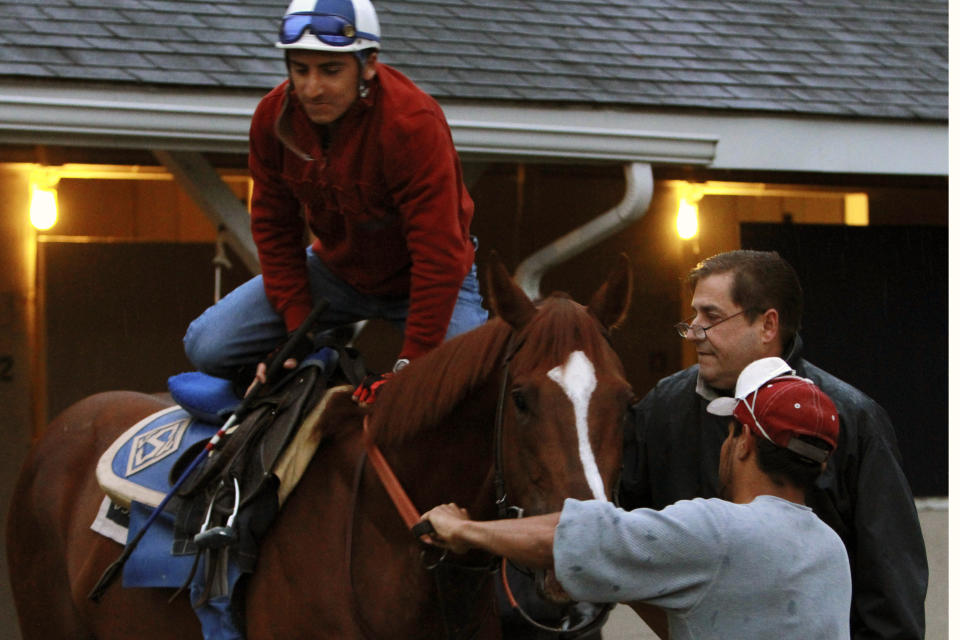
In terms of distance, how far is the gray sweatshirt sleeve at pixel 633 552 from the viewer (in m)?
1.95

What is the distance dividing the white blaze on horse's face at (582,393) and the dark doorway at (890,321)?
5234mm

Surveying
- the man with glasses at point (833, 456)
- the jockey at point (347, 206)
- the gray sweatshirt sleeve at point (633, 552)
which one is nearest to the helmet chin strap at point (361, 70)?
the jockey at point (347, 206)

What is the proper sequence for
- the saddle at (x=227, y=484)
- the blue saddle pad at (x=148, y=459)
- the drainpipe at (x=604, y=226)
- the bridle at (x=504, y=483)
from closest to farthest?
the bridle at (x=504, y=483) < the saddle at (x=227, y=484) < the blue saddle pad at (x=148, y=459) < the drainpipe at (x=604, y=226)

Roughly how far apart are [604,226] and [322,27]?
2.99 metres

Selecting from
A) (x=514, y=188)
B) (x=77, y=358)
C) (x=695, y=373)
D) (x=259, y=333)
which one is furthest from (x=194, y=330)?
(x=514, y=188)

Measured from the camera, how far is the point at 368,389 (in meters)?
2.96

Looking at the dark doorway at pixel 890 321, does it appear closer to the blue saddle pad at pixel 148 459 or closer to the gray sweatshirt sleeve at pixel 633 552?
the blue saddle pad at pixel 148 459

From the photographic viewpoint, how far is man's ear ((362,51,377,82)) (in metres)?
3.10

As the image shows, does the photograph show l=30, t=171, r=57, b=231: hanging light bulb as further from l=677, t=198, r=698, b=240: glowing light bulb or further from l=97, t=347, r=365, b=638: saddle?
l=677, t=198, r=698, b=240: glowing light bulb

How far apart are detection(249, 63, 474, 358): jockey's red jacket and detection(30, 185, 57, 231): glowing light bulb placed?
3.13 meters

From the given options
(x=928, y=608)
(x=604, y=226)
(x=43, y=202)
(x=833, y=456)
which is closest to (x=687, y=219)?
(x=604, y=226)

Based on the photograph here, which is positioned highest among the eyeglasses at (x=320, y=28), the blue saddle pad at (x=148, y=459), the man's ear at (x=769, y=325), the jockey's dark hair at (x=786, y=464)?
the eyeglasses at (x=320, y=28)

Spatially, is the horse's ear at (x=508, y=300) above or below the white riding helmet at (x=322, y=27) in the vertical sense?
below

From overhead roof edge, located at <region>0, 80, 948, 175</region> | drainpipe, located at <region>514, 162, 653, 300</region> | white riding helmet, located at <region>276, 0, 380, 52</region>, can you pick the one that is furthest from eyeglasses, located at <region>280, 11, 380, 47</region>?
drainpipe, located at <region>514, 162, 653, 300</region>
